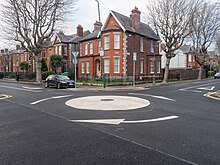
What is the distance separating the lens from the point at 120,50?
28.9 metres

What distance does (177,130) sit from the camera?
6129 mm

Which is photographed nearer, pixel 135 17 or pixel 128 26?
pixel 128 26

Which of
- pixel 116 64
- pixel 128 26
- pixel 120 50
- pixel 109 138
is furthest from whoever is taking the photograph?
pixel 128 26

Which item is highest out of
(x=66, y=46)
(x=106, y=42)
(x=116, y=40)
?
(x=66, y=46)

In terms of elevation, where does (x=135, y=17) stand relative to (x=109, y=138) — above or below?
above

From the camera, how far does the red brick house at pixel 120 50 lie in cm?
2884

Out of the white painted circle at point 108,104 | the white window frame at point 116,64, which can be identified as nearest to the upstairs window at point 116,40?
the white window frame at point 116,64

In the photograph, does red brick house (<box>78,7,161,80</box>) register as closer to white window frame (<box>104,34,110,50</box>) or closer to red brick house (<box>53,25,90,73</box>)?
white window frame (<box>104,34,110,50</box>)

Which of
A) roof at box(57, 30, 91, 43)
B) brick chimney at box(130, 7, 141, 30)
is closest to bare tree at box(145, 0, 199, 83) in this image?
brick chimney at box(130, 7, 141, 30)

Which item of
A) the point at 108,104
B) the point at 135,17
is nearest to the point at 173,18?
the point at 135,17

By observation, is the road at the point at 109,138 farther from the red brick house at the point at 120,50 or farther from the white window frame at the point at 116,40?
the white window frame at the point at 116,40

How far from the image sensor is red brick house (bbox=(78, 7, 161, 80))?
2884 centimetres

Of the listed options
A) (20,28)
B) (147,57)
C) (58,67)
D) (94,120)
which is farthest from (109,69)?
(94,120)

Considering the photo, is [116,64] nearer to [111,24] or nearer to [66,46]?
[111,24]
